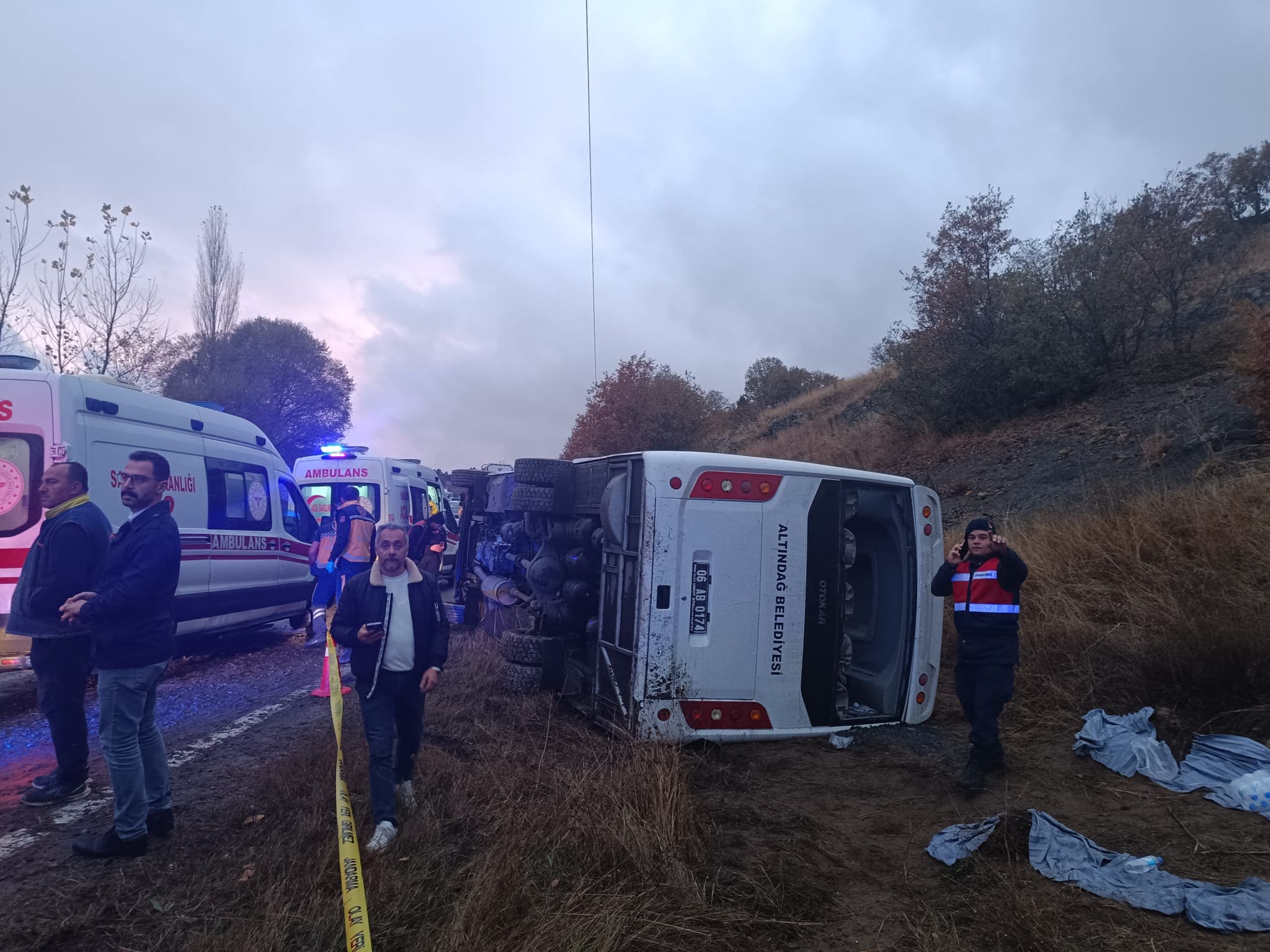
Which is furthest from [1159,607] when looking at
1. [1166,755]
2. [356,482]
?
[356,482]

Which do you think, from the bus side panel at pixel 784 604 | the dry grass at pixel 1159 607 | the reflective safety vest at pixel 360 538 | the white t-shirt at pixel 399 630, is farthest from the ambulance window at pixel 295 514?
the dry grass at pixel 1159 607

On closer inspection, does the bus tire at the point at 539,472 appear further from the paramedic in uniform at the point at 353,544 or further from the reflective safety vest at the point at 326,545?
the reflective safety vest at the point at 326,545

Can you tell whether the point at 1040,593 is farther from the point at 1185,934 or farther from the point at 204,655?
the point at 204,655

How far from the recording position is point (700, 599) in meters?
4.97

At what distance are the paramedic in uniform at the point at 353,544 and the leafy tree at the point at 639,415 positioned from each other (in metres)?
16.9

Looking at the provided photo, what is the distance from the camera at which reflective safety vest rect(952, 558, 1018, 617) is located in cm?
494

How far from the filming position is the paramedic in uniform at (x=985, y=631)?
190 inches

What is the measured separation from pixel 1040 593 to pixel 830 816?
14.0 ft

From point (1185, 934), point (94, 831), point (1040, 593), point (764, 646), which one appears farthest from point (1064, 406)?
point (94, 831)

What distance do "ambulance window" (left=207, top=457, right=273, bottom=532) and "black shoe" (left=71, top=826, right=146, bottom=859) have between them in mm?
4586

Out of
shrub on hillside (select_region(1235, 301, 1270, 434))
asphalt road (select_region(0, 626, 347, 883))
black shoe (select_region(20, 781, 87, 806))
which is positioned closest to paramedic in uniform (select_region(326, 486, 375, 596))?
asphalt road (select_region(0, 626, 347, 883))

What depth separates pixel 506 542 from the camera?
26.3 feet

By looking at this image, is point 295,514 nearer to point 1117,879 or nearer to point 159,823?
point 159,823

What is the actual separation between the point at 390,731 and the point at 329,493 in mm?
8859
